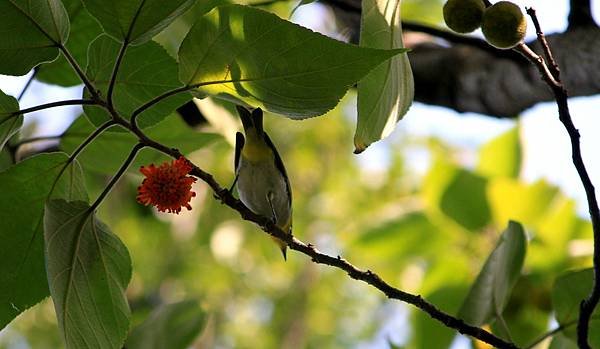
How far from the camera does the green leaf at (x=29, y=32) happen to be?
80cm

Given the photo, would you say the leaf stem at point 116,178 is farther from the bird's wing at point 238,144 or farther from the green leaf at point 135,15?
the bird's wing at point 238,144

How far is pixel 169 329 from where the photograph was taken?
1380 millimetres

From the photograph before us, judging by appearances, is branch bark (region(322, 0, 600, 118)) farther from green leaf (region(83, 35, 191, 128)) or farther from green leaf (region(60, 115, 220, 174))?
green leaf (region(83, 35, 191, 128))

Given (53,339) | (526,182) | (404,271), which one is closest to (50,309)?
(53,339)

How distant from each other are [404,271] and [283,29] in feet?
5.73

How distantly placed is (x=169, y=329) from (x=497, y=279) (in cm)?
57

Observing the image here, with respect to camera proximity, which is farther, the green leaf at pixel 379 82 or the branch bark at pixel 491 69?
the branch bark at pixel 491 69

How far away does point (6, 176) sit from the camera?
93 centimetres

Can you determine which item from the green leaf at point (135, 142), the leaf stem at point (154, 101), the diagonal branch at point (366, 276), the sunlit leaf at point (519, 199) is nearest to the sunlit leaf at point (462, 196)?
the sunlit leaf at point (519, 199)

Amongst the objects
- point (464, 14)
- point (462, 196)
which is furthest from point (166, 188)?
point (462, 196)

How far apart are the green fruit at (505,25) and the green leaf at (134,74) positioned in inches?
13.3

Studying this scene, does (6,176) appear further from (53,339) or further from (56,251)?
(53,339)

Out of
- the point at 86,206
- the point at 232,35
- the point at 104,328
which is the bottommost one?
the point at 104,328

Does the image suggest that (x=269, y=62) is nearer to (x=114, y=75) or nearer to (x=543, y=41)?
(x=114, y=75)
